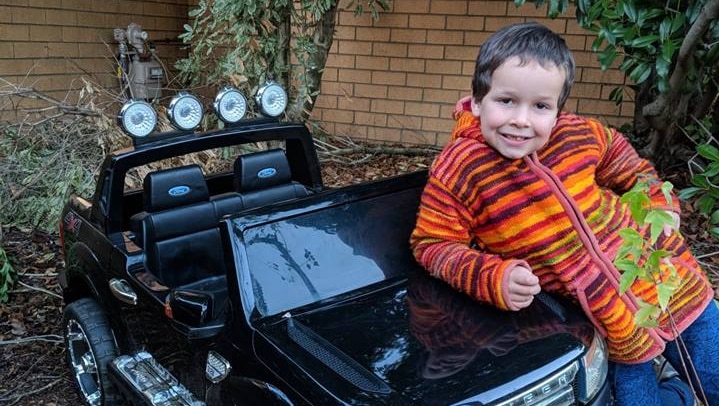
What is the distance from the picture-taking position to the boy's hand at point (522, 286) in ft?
7.02

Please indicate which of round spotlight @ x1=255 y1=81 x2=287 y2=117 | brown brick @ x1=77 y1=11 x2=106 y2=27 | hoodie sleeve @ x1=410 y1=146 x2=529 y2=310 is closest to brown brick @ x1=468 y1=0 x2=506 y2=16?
round spotlight @ x1=255 y1=81 x2=287 y2=117

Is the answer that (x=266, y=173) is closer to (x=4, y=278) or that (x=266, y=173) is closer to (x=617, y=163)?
(x=617, y=163)

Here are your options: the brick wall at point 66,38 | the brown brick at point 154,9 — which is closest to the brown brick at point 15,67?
the brick wall at point 66,38

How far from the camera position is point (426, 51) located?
7512 millimetres

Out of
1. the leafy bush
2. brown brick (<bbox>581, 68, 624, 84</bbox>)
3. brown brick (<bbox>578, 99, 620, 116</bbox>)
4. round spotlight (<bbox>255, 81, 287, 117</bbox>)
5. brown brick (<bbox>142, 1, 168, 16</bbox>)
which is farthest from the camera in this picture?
brown brick (<bbox>142, 1, 168, 16</bbox>)

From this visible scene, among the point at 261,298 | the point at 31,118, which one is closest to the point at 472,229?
the point at 261,298

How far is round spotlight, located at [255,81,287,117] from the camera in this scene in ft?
11.1

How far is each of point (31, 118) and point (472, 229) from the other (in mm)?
6328

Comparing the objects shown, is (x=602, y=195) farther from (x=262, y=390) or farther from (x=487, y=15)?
(x=487, y=15)

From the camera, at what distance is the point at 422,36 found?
749 cm

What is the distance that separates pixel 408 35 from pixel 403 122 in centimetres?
103

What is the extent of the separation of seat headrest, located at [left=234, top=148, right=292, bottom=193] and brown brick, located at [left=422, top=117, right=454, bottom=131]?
14.0 ft

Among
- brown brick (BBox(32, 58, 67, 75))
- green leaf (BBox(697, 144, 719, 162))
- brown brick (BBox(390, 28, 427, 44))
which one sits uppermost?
brown brick (BBox(390, 28, 427, 44))

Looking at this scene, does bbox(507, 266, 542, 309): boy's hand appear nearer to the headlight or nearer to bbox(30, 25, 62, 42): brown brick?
the headlight
